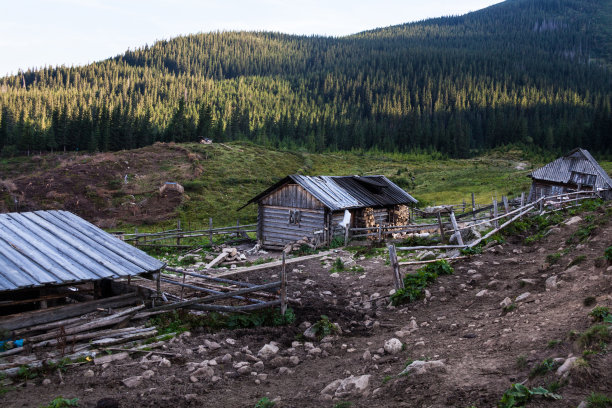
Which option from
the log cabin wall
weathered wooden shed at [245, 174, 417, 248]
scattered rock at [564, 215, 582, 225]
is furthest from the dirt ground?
the log cabin wall

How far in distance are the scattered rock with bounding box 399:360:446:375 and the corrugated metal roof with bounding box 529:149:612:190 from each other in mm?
33067

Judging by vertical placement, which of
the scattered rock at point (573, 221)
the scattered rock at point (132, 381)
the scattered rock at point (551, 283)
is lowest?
the scattered rock at point (132, 381)

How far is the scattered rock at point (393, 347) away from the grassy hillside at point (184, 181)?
1370 inches

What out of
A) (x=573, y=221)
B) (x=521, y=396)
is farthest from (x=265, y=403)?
(x=573, y=221)

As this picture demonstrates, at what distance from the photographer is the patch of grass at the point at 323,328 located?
11.0 meters

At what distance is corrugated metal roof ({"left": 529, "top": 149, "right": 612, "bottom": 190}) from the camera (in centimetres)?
3459

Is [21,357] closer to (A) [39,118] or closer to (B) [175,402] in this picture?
(B) [175,402]

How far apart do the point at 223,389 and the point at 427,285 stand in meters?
7.42

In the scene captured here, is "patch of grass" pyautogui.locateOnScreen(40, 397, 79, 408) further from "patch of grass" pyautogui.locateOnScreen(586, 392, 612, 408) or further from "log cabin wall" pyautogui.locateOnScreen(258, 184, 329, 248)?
"log cabin wall" pyautogui.locateOnScreen(258, 184, 329, 248)

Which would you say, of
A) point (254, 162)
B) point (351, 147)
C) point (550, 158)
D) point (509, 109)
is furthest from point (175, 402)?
point (509, 109)

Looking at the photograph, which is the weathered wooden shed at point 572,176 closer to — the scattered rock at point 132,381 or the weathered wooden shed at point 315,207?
the weathered wooden shed at point 315,207

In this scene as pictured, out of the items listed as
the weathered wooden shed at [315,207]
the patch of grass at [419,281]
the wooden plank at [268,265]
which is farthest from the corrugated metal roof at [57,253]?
the weathered wooden shed at [315,207]

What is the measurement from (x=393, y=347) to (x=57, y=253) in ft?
28.0

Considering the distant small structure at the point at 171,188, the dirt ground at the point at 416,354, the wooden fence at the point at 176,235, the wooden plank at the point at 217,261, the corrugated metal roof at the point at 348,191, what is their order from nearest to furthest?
the dirt ground at the point at 416,354 < the wooden plank at the point at 217,261 < the corrugated metal roof at the point at 348,191 < the wooden fence at the point at 176,235 < the distant small structure at the point at 171,188
